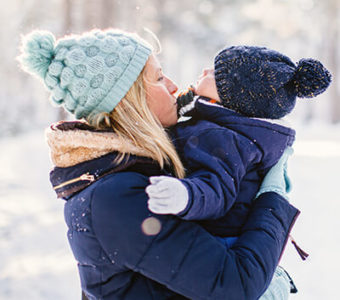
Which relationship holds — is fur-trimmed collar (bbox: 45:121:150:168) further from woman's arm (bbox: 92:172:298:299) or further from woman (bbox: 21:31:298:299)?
woman's arm (bbox: 92:172:298:299)

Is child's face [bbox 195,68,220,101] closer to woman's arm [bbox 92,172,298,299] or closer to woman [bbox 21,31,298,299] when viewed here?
woman [bbox 21,31,298,299]

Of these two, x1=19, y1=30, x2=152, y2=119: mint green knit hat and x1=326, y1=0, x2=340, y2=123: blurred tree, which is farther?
x1=326, y1=0, x2=340, y2=123: blurred tree

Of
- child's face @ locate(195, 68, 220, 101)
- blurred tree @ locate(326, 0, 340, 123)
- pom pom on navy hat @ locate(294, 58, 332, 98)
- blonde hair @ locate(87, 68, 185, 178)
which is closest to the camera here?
blonde hair @ locate(87, 68, 185, 178)

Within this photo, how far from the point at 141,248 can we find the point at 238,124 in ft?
2.35

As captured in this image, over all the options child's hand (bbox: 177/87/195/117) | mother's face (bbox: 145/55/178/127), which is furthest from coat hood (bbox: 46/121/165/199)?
child's hand (bbox: 177/87/195/117)

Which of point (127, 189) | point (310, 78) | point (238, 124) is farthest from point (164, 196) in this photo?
point (310, 78)

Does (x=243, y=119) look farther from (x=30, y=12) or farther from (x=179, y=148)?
(x=30, y=12)

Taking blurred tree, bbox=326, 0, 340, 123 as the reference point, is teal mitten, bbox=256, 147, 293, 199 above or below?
below

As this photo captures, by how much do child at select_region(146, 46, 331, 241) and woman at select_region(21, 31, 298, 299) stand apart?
95mm

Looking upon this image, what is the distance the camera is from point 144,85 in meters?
1.58

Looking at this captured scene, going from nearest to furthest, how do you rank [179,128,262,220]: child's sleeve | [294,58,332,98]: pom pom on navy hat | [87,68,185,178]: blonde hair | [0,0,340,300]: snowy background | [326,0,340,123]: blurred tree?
[179,128,262,220]: child's sleeve < [87,68,185,178]: blonde hair < [294,58,332,98]: pom pom on navy hat < [0,0,340,300]: snowy background < [326,0,340,123]: blurred tree

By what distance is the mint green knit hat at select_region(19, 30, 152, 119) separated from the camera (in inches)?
58.7

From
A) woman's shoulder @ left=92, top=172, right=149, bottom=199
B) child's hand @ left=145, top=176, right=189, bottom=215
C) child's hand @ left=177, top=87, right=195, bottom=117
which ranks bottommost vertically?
woman's shoulder @ left=92, top=172, right=149, bottom=199

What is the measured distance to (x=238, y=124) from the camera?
156cm
